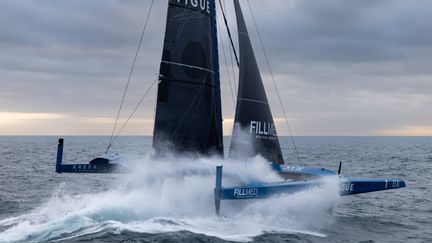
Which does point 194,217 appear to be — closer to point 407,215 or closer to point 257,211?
point 257,211

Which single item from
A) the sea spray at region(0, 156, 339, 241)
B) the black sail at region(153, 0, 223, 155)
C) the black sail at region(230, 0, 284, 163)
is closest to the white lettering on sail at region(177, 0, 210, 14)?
the black sail at region(153, 0, 223, 155)

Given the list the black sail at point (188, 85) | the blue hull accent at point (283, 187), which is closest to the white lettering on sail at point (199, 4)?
the black sail at point (188, 85)

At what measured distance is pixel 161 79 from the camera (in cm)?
1581

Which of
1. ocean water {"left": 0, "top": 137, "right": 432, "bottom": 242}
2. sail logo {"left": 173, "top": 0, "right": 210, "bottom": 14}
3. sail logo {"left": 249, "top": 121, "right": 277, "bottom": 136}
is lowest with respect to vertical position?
ocean water {"left": 0, "top": 137, "right": 432, "bottom": 242}

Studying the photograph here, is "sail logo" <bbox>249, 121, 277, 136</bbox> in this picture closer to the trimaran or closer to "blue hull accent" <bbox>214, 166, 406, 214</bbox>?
the trimaran

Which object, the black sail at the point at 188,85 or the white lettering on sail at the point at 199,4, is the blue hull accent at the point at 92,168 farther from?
the white lettering on sail at the point at 199,4

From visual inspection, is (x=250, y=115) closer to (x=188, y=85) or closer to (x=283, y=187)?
(x=188, y=85)

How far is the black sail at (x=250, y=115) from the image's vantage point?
1755 cm

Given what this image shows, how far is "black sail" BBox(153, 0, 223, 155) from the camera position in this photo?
15883mm

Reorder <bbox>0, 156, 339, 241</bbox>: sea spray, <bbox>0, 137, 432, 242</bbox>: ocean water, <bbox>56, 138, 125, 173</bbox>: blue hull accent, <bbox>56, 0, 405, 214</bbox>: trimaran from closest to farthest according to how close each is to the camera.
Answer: <bbox>0, 137, 432, 242</bbox>: ocean water, <bbox>0, 156, 339, 241</bbox>: sea spray, <bbox>56, 0, 405, 214</bbox>: trimaran, <bbox>56, 138, 125, 173</bbox>: blue hull accent

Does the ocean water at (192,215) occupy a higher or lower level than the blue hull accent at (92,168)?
lower

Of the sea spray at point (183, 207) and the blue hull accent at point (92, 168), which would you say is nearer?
the sea spray at point (183, 207)

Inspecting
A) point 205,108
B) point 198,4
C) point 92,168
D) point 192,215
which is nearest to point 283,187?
point 192,215

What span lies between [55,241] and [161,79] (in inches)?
247
